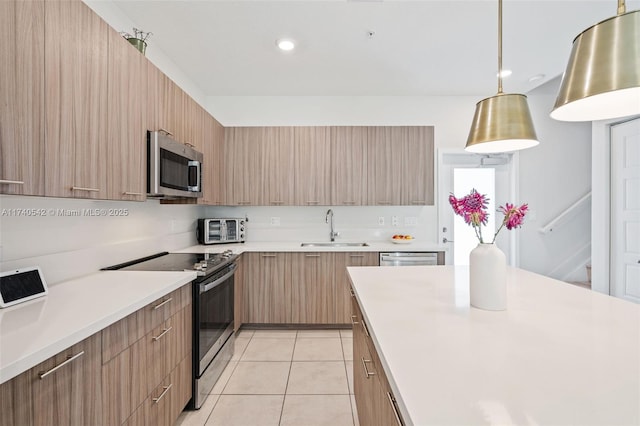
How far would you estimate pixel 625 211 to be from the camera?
3.28 meters

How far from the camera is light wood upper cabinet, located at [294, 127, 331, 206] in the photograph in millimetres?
3555

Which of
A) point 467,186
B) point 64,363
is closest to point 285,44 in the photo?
point 64,363

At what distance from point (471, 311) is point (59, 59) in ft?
6.58

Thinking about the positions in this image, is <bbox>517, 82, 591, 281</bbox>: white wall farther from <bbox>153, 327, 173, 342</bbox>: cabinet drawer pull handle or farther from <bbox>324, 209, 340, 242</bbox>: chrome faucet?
<bbox>153, 327, 173, 342</bbox>: cabinet drawer pull handle

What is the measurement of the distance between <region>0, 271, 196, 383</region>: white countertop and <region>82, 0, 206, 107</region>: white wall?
1.78 m

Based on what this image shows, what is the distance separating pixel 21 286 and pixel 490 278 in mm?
1991

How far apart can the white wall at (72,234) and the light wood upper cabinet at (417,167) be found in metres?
2.66

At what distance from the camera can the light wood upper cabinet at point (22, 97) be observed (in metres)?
1.06

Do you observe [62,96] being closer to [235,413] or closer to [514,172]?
[235,413]

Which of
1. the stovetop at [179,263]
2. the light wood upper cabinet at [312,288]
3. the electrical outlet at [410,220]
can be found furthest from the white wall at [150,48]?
the electrical outlet at [410,220]

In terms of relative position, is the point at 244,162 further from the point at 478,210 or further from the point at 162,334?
the point at 478,210

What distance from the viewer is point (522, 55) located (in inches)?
115

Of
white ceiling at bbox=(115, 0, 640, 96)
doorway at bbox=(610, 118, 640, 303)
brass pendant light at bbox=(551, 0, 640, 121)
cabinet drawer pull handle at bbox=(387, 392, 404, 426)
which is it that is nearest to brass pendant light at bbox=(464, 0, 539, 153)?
brass pendant light at bbox=(551, 0, 640, 121)

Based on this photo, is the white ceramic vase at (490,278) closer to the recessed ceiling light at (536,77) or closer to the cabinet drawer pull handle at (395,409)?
the cabinet drawer pull handle at (395,409)
